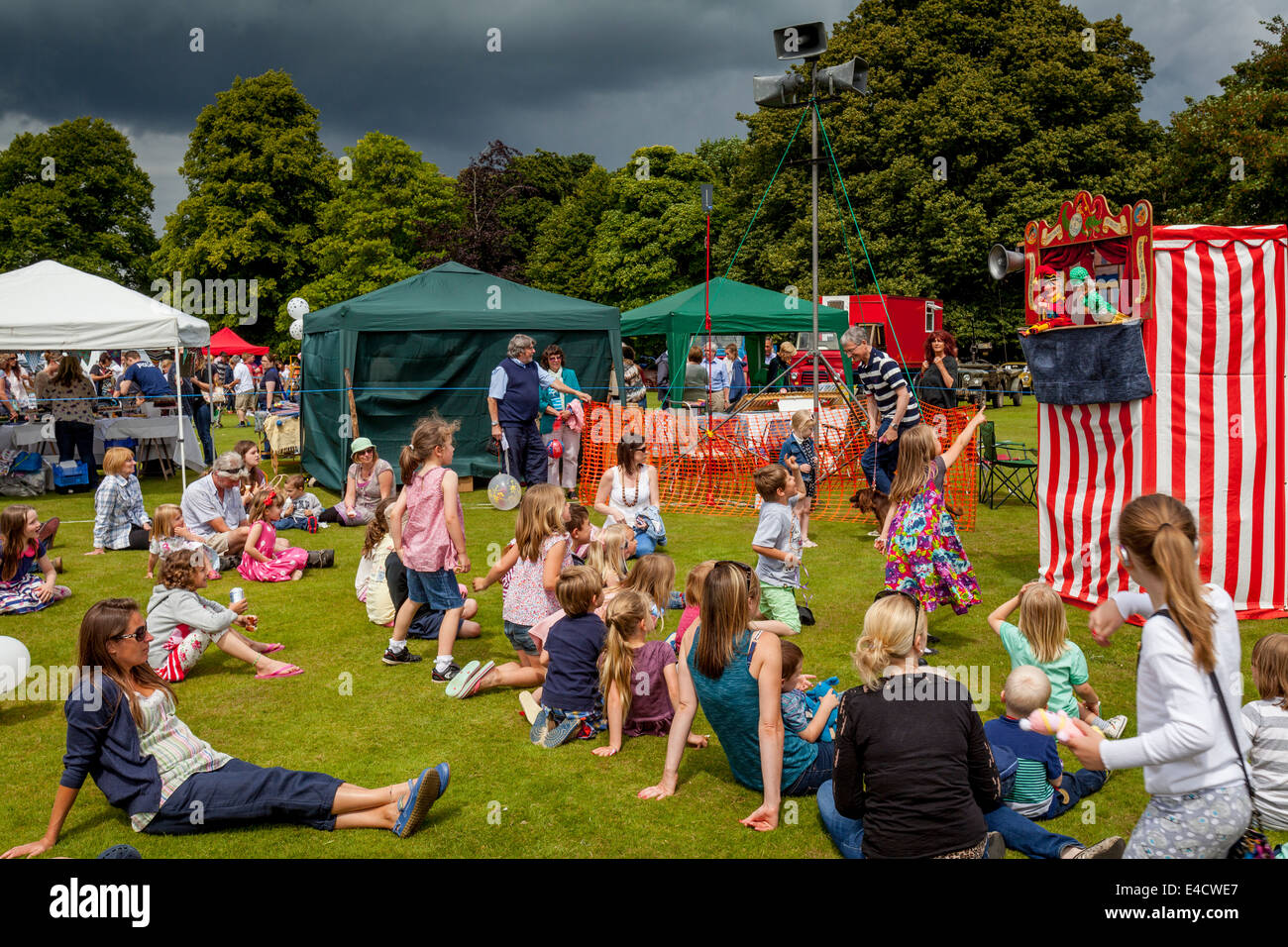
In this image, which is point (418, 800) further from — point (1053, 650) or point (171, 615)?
point (1053, 650)

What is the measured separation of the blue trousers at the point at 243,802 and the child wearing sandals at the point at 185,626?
220 centimetres

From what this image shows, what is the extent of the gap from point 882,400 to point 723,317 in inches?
361

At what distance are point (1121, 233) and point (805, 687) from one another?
15.0 ft

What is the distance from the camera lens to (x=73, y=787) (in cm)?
402

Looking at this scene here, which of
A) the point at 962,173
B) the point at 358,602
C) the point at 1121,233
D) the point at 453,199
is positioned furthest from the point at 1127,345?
the point at 453,199

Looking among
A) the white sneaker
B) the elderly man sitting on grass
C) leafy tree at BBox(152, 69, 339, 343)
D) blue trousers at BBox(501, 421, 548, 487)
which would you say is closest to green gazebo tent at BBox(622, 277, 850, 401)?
blue trousers at BBox(501, 421, 548, 487)

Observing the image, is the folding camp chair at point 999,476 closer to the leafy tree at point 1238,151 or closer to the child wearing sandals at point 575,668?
the child wearing sandals at point 575,668

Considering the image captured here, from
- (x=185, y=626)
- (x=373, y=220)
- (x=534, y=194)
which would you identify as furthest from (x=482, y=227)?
(x=185, y=626)

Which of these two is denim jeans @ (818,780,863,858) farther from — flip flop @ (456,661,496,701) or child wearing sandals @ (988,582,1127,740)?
flip flop @ (456,661,496,701)

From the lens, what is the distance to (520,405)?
11.9 m

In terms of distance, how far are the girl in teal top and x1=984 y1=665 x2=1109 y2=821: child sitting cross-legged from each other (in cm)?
83

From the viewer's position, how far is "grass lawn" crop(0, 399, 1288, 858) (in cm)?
418

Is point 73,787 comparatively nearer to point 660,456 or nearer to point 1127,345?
point 1127,345

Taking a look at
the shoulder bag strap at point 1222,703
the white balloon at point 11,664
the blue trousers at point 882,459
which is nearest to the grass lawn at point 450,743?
the white balloon at point 11,664
